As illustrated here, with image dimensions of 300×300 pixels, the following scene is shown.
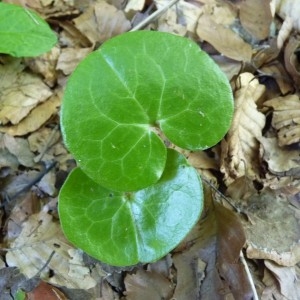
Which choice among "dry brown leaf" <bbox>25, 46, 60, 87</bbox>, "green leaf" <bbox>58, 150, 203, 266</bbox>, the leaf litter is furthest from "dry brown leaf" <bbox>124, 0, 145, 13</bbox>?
"green leaf" <bbox>58, 150, 203, 266</bbox>

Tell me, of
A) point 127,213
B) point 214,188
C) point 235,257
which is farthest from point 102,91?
point 235,257

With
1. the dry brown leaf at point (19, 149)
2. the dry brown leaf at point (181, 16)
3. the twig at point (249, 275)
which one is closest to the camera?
the twig at point (249, 275)

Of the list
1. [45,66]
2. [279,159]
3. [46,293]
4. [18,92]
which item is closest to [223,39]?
[279,159]

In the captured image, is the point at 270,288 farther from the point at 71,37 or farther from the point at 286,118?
the point at 71,37

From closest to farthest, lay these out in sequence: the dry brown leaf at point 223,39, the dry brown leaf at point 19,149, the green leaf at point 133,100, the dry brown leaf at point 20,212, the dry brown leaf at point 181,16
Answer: the green leaf at point 133,100
the dry brown leaf at point 20,212
the dry brown leaf at point 19,149
the dry brown leaf at point 223,39
the dry brown leaf at point 181,16

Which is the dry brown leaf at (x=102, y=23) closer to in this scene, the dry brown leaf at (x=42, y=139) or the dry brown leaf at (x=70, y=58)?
the dry brown leaf at (x=70, y=58)

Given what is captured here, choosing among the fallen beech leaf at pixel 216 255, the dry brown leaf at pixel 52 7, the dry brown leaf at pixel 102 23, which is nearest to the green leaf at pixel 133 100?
the fallen beech leaf at pixel 216 255

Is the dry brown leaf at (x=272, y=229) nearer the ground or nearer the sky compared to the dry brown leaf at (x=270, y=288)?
nearer the sky
